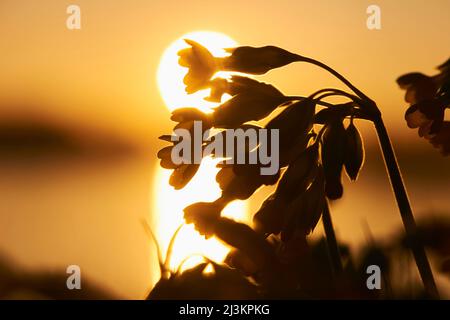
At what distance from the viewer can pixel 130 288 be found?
1.97m

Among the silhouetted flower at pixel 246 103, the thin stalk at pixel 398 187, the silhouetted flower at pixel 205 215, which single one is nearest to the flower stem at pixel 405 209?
the thin stalk at pixel 398 187

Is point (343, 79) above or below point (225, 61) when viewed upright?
below

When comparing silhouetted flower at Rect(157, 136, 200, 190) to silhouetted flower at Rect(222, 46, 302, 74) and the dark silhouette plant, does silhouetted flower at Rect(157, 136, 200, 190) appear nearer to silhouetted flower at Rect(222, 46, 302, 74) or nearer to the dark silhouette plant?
the dark silhouette plant

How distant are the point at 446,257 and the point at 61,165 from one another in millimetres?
2114

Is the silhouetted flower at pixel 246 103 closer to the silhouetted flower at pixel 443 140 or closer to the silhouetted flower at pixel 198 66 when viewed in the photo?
the silhouetted flower at pixel 198 66

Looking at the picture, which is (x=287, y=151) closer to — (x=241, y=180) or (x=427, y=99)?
(x=241, y=180)

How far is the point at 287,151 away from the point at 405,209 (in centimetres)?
26

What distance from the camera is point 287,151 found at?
6.46 feet

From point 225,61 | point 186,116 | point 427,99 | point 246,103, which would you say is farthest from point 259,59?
point 427,99

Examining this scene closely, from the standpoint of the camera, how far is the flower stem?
1.74m

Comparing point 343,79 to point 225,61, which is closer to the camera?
point 343,79

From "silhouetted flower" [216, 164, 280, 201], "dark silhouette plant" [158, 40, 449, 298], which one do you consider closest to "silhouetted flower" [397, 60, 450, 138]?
"dark silhouette plant" [158, 40, 449, 298]
